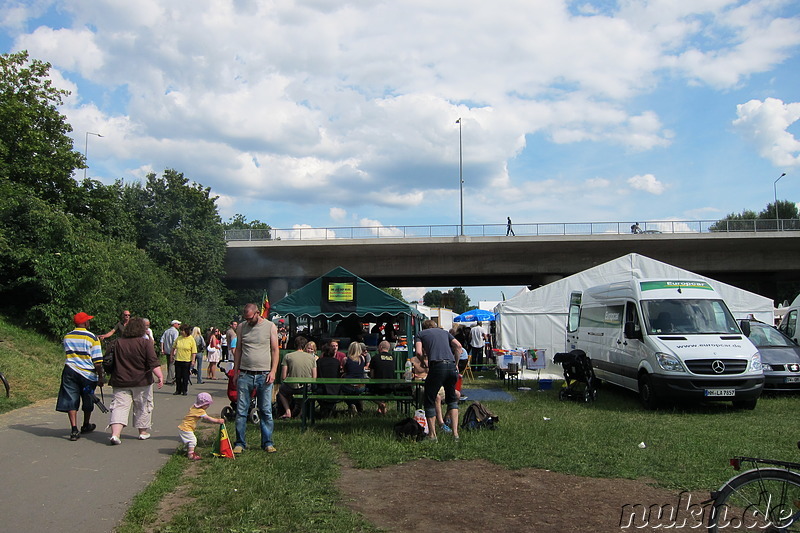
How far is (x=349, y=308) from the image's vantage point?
14172 millimetres

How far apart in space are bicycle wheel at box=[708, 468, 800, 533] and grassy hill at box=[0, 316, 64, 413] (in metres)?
10.7

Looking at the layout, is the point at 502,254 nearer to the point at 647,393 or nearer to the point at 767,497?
the point at 647,393

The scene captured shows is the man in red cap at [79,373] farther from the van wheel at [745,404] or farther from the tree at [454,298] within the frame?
the tree at [454,298]

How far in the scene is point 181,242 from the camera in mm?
34938

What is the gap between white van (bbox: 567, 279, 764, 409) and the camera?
37.3 feet

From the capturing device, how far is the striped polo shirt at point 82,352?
8.36 m

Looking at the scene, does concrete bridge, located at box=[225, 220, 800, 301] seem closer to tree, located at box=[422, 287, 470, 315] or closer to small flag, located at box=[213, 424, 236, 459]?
small flag, located at box=[213, 424, 236, 459]

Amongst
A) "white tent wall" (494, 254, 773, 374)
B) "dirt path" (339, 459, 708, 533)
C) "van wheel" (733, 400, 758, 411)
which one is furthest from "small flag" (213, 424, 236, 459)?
"white tent wall" (494, 254, 773, 374)

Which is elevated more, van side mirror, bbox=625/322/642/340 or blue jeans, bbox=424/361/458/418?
van side mirror, bbox=625/322/642/340

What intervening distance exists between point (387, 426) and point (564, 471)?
336 centimetres

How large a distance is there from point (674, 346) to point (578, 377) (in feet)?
7.34

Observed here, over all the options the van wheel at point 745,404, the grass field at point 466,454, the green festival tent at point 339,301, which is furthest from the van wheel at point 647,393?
the green festival tent at point 339,301

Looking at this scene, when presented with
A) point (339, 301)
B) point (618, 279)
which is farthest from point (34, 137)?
point (618, 279)

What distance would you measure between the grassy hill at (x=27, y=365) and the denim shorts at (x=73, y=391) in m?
3.02
